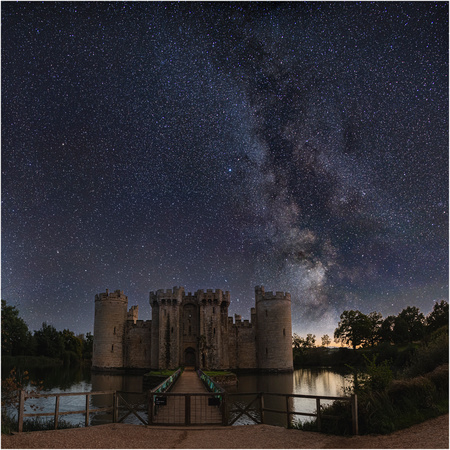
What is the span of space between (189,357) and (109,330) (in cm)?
921

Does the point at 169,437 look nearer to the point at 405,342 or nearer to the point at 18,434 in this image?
the point at 18,434

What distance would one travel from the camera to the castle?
4469 centimetres

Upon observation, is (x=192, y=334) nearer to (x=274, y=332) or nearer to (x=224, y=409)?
(x=274, y=332)

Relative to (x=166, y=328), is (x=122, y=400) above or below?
below

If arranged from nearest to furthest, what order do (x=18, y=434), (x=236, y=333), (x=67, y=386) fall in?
(x=18, y=434)
(x=67, y=386)
(x=236, y=333)

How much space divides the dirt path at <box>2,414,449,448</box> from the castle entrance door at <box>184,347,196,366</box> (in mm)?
35153

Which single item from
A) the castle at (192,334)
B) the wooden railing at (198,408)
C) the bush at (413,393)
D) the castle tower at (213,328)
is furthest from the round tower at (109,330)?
the bush at (413,393)

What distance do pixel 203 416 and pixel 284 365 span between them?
108 ft

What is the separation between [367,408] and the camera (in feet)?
34.4

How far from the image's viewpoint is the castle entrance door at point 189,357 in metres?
45.7

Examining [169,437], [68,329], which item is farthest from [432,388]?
[68,329]

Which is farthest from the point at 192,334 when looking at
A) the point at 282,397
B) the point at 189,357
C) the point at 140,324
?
the point at 282,397

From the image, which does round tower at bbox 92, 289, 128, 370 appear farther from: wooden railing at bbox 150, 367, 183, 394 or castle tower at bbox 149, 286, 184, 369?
wooden railing at bbox 150, 367, 183, 394

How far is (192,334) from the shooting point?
1825 inches
